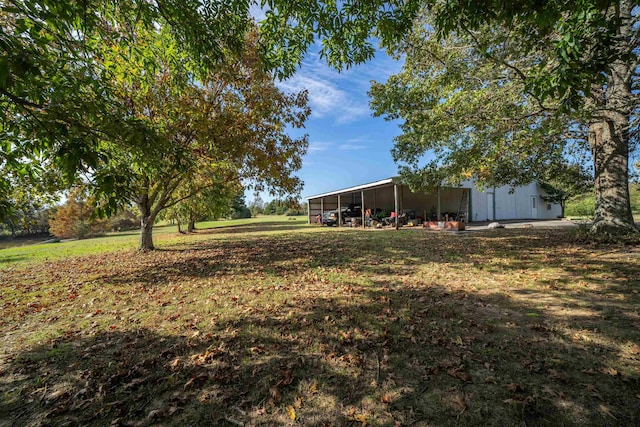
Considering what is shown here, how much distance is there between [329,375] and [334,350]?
41cm

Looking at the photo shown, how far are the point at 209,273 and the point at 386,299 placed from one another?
4.65 m

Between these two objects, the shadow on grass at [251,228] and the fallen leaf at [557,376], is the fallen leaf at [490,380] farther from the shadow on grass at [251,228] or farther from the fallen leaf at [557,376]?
the shadow on grass at [251,228]

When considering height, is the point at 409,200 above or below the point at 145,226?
above

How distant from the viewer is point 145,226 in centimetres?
1109

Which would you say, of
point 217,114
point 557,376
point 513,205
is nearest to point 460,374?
point 557,376

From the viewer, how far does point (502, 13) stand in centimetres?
297

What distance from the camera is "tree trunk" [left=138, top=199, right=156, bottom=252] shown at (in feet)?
35.9

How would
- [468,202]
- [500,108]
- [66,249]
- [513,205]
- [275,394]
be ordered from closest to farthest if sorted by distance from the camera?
[275,394] < [500,108] < [66,249] < [468,202] < [513,205]

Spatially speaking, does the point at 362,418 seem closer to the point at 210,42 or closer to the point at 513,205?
the point at 210,42

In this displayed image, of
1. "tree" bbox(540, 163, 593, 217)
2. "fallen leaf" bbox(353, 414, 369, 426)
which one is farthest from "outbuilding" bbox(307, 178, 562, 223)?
"fallen leaf" bbox(353, 414, 369, 426)

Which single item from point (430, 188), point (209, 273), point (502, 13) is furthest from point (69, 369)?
point (430, 188)

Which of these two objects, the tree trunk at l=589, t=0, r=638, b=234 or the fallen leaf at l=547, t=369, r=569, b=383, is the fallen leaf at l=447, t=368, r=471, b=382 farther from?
the tree trunk at l=589, t=0, r=638, b=234

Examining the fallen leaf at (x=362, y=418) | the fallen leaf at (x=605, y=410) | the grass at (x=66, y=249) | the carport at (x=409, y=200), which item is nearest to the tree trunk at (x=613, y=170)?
the fallen leaf at (x=605, y=410)

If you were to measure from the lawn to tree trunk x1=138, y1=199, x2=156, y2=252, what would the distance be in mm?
5281
